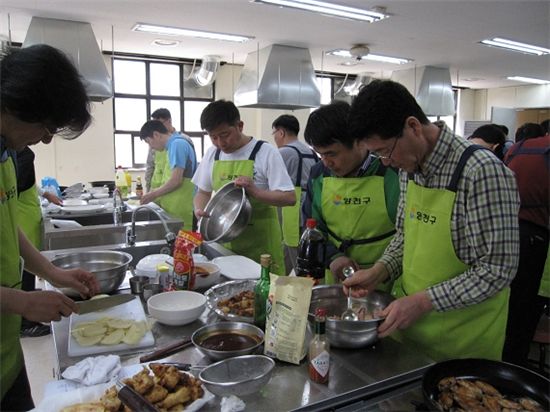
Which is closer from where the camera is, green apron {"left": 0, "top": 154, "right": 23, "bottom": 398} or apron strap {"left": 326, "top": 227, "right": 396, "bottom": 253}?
green apron {"left": 0, "top": 154, "right": 23, "bottom": 398}

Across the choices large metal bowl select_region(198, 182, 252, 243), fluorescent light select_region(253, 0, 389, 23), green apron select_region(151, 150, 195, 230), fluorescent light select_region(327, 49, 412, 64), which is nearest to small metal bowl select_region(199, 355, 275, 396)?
large metal bowl select_region(198, 182, 252, 243)

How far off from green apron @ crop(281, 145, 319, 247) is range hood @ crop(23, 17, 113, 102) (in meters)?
2.12

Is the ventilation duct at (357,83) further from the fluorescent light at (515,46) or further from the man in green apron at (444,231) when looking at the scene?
the man in green apron at (444,231)

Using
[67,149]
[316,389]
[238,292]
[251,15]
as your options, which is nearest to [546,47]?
[251,15]

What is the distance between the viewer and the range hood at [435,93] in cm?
721

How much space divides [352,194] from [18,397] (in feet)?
4.98

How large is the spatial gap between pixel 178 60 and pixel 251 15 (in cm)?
336

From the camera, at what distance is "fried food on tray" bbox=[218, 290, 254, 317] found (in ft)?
5.01

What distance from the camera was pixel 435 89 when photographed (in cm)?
730

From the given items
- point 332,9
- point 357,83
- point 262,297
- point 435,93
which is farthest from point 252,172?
point 357,83

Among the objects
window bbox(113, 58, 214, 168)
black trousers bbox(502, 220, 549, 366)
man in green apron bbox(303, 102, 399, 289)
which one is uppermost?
window bbox(113, 58, 214, 168)

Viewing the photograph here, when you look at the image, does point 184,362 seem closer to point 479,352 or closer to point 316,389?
point 316,389

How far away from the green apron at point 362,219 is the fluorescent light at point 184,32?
12.4ft

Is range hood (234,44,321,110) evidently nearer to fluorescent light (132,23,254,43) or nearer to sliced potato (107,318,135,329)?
fluorescent light (132,23,254,43)
